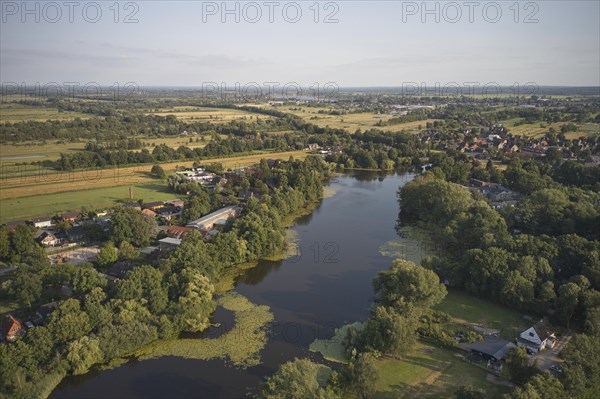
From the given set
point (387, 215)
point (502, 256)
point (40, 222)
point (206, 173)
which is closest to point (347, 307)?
point (502, 256)

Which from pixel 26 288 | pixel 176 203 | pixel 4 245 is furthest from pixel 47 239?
pixel 176 203

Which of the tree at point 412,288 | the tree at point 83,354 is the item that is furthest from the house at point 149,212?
the tree at point 412,288

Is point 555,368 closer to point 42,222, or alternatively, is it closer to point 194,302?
point 194,302

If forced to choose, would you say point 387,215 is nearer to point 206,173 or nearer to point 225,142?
point 206,173

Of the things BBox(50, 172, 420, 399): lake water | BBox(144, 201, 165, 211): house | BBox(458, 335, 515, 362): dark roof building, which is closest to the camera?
BBox(50, 172, 420, 399): lake water

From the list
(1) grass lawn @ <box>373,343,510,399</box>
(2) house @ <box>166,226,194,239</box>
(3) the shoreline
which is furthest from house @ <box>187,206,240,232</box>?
(1) grass lawn @ <box>373,343,510,399</box>

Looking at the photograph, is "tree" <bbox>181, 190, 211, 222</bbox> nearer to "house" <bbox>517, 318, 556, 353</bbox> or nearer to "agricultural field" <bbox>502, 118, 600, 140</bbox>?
"house" <bbox>517, 318, 556, 353</bbox>
